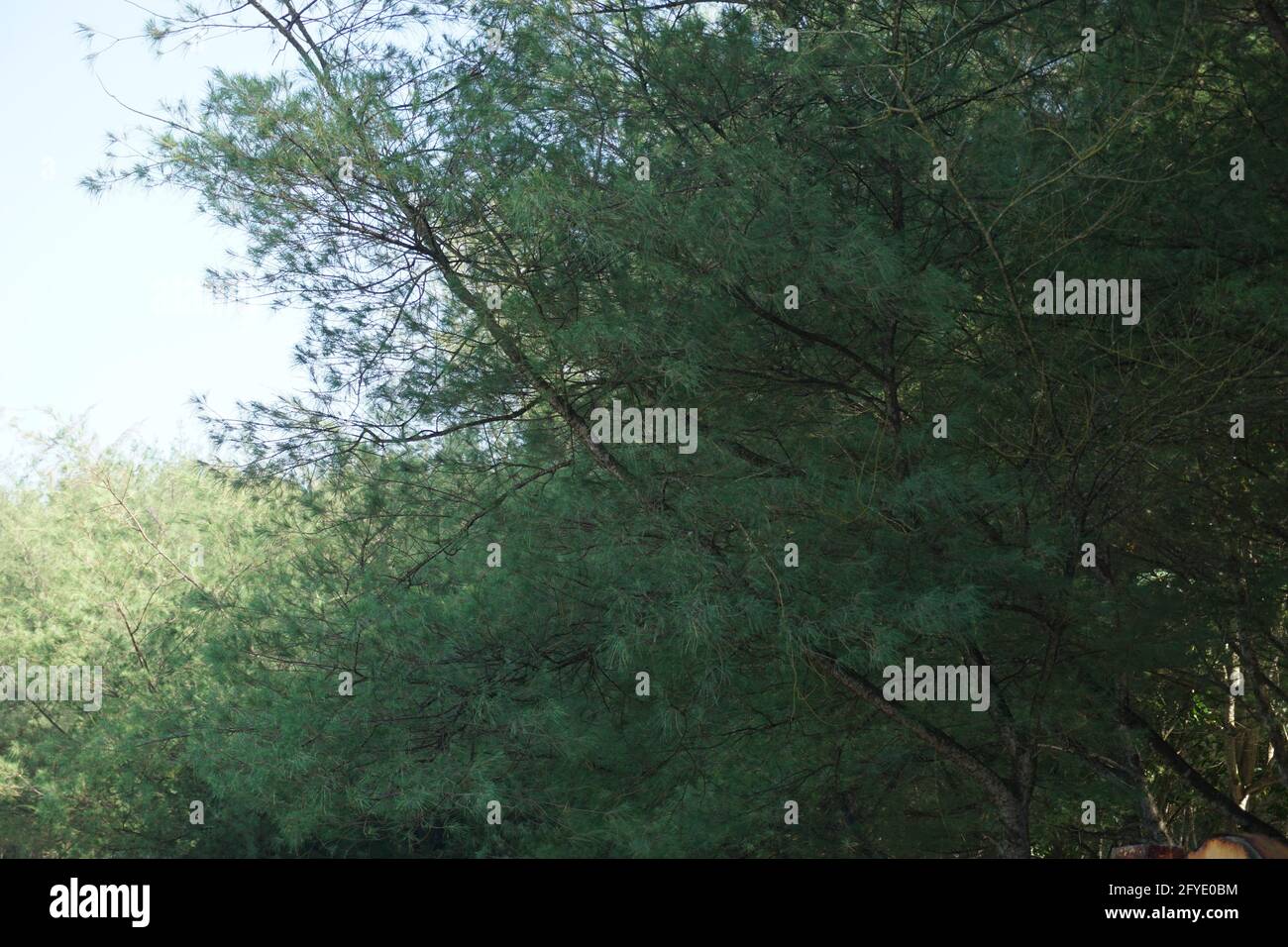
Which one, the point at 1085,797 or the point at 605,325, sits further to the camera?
the point at 1085,797

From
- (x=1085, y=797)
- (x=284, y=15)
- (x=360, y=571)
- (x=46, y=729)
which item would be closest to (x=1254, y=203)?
(x=1085, y=797)

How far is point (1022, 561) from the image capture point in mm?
4465

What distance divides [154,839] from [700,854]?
6.57 m

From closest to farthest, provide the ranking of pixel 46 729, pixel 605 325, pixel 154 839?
pixel 605 325 < pixel 154 839 < pixel 46 729

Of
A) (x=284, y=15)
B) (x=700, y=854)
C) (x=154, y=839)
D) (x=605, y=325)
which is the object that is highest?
(x=284, y=15)

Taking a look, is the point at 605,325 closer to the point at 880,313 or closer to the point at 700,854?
the point at 880,313

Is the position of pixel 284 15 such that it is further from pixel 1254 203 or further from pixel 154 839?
pixel 154 839
